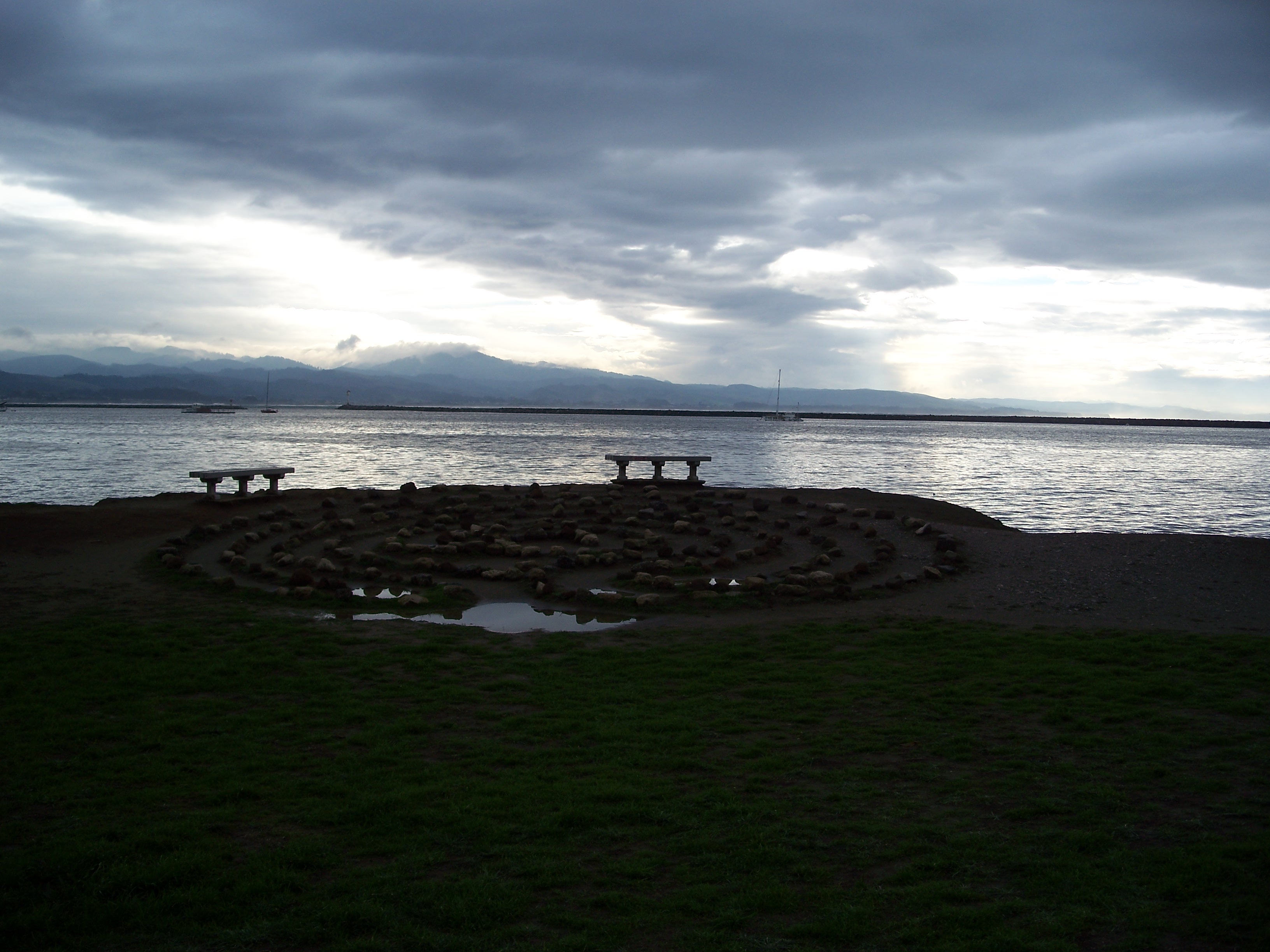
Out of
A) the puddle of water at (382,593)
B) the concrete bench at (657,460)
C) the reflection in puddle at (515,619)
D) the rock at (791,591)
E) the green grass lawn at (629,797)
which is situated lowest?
the reflection in puddle at (515,619)

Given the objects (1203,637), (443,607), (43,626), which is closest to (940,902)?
(1203,637)

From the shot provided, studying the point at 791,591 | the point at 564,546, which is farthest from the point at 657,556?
the point at 791,591

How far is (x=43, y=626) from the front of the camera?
970 cm

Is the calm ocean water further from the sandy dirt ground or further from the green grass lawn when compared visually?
the green grass lawn

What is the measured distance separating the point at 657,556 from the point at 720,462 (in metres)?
41.6

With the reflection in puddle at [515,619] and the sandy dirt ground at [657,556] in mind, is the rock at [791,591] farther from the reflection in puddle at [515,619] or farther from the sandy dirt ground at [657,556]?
the reflection in puddle at [515,619]

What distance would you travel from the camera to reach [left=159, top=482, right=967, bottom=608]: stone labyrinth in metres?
12.5

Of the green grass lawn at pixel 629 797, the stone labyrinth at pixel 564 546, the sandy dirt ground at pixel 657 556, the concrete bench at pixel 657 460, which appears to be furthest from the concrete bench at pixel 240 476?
the green grass lawn at pixel 629 797

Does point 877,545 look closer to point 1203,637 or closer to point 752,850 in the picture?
point 1203,637

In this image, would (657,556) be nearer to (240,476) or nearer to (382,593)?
(382,593)

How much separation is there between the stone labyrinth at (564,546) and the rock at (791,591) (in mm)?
18

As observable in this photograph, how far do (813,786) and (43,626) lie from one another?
8.71 meters

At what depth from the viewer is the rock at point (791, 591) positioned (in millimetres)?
12023

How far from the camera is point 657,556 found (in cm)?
1448
